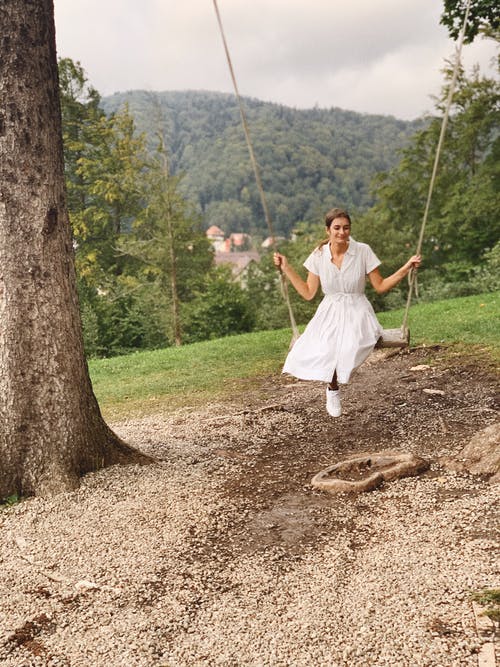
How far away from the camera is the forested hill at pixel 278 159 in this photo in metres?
61.5

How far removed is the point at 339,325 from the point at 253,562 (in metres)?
2.32

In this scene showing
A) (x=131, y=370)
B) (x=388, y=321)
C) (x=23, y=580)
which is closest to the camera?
(x=23, y=580)

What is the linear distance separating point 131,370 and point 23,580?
801 centimetres

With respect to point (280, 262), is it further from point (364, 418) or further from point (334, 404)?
point (364, 418)

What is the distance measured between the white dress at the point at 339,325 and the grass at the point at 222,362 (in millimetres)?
3074

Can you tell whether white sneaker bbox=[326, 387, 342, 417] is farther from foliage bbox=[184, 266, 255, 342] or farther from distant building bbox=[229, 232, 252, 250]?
distant building bbox=[229, 232, 252, 250]

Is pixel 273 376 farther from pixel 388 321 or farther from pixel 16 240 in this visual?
pixel 16 240

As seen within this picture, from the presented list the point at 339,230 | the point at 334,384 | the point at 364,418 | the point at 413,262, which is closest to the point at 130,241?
the point at 364,418

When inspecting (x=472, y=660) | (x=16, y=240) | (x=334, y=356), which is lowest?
(x=472, y=660)

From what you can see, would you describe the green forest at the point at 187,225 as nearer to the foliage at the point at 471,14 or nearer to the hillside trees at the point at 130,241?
the hillside trees at the point at 130,241

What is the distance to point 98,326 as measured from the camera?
20.4 m

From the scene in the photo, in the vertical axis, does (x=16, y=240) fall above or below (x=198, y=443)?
above

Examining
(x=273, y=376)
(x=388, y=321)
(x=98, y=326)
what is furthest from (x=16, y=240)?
(x=98, y=326)

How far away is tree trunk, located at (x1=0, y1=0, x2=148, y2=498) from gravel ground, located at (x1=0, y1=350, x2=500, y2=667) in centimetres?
36
